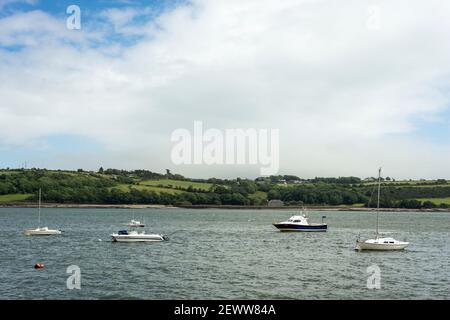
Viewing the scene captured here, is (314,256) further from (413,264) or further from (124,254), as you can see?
(124,254)

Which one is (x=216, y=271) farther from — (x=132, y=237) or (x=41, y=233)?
(x=41, y=233)

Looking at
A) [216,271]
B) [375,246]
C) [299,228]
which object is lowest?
[299,228]

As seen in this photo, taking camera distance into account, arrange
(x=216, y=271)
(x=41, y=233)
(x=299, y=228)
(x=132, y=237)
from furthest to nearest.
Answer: (x=299, y=228), (x=41, y=233), (x=132, y=237), (x=216, y=271)

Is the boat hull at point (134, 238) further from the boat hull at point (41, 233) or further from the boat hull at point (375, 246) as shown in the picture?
the boat hull at point (375, 246)

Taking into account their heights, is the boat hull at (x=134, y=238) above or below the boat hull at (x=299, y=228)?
above

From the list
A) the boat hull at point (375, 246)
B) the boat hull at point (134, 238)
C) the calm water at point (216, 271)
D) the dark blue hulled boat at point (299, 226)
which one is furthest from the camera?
the dark blue hulled boat at point (299, 226)

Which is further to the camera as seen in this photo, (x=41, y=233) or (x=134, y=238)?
(x=41, y=233)

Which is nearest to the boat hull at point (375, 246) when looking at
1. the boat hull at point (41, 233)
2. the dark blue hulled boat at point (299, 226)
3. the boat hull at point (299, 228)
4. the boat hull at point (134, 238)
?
the boat hull at point (134, 238)

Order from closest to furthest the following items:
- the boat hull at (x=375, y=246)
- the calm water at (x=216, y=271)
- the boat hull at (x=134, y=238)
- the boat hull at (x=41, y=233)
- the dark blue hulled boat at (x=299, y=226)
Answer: the calm water at (x=216, y=271)
the boat hull at (x=375, y=246)
the boat hull at (x=134, y=238)
the boat hull at (x=41, y=233)
the dark blue hulled boat at (x=299, y=226)

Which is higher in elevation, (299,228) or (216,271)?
(216,271)

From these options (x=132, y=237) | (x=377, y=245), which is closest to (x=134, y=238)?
(x=132, y=237)

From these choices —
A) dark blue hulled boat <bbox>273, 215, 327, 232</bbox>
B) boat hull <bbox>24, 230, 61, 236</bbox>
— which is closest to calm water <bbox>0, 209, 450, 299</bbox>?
boat hull <bbox>24, 230, 61, 236</bbox>

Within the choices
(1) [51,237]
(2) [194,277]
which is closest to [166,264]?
(2) [194,277]

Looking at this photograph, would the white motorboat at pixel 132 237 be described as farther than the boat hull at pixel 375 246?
Yes
